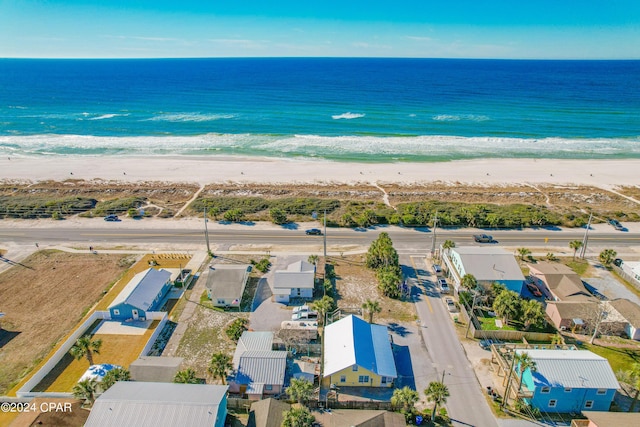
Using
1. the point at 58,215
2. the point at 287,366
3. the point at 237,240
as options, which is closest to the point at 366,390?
the point at 287,366

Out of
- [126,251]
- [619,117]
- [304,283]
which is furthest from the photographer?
[619,117]

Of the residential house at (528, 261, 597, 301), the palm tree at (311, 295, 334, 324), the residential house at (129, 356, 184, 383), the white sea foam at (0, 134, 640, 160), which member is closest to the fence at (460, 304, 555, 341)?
the residential house at (528, 261, 597, 301)

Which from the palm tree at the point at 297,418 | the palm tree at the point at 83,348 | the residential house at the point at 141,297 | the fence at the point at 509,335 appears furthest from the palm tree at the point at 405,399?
the residential house at the point at 141,297

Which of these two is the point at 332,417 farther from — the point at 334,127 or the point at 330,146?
the point at 334,127

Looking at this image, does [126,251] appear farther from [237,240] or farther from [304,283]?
[304,283]

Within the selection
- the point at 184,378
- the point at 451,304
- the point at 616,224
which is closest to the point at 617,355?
the point at 451,304

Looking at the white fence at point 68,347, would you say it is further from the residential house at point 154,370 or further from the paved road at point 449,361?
the paved road at point 449,361
